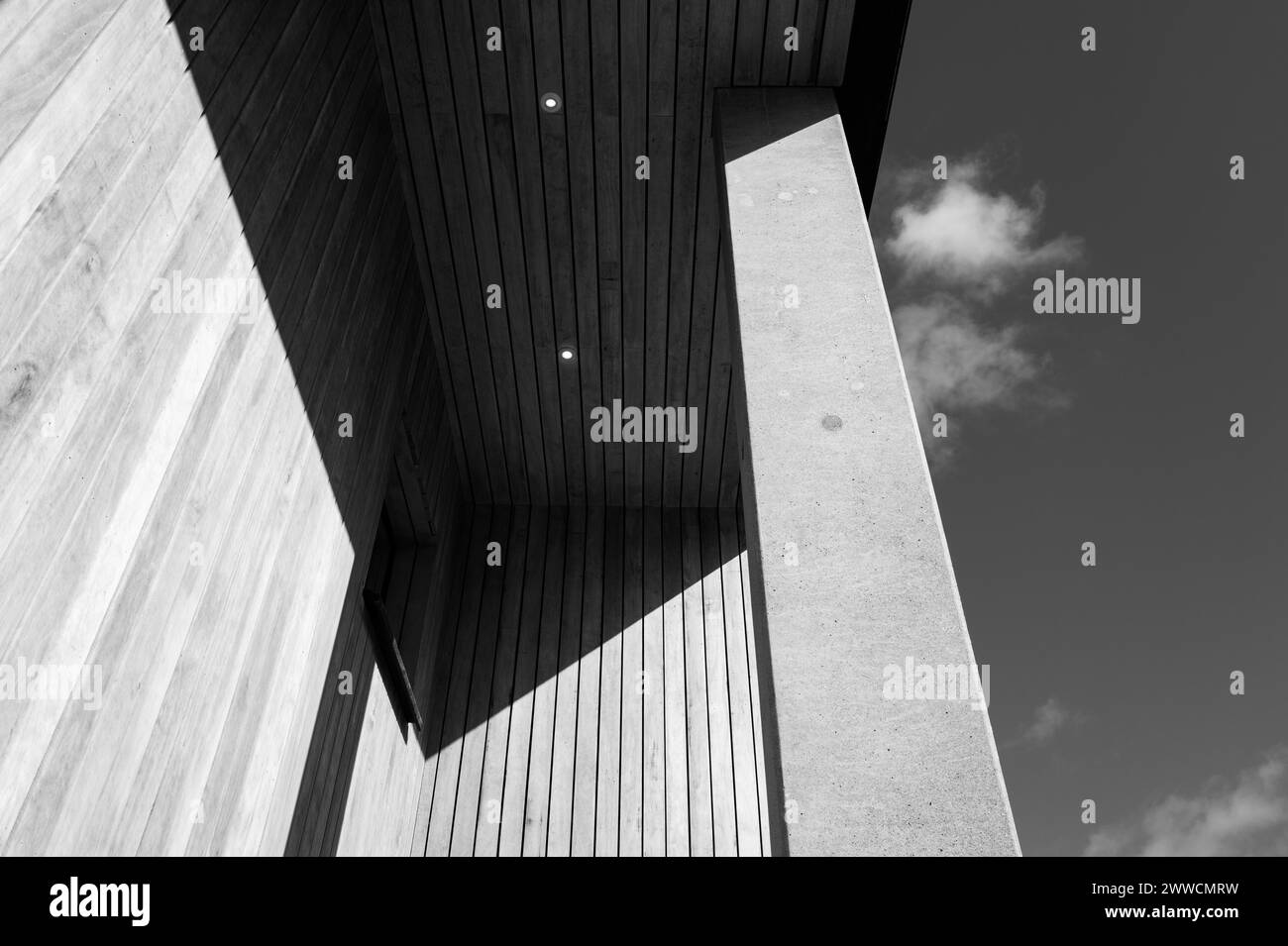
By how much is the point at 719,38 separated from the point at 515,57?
0.66 m

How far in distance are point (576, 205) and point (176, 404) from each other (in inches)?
73.3

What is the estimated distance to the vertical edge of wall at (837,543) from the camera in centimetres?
157

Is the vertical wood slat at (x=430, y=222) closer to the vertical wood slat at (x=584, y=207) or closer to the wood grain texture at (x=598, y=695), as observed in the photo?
the vertical wood slat at (x=584, y=207)

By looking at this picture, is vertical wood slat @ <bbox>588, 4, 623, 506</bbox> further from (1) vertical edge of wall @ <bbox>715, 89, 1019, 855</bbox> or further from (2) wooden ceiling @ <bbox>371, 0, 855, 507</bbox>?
(1) vertical edge of wall @ <bbox>715, 89, 1019, 855</bbox>

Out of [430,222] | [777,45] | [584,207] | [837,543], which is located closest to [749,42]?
[777,45]

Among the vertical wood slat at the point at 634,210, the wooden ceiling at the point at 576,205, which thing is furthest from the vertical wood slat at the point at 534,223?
the vertical wood slat at the point at 634,210

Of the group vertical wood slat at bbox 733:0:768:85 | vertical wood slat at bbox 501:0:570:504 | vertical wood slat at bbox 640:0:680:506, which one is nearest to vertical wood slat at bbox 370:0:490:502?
vertical wood slat at bbox 501:0:570:504

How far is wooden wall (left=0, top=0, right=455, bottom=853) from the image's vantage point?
56.3 inches

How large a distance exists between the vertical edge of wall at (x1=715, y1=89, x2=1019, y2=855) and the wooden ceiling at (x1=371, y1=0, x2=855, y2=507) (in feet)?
1.34

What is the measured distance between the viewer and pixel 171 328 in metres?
1.88

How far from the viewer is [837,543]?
1.92 m

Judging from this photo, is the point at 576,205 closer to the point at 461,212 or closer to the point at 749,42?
the point at 461,212

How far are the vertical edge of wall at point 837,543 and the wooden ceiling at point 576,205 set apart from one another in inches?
16.1
